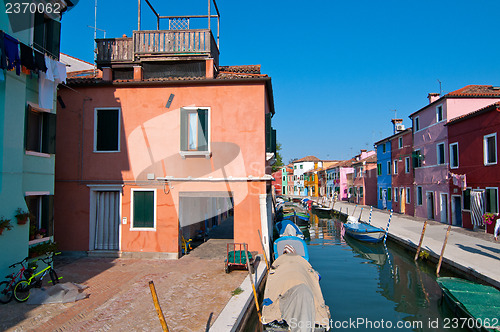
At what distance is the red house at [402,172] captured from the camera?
2734 centimetres

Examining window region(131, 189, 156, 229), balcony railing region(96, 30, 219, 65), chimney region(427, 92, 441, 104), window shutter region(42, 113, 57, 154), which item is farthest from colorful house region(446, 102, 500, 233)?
window shutter region(42, 113, 57, 154)

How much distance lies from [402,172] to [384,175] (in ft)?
15.1

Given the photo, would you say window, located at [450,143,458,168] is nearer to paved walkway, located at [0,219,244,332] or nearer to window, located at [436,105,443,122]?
window, located at [436,105,443,122]

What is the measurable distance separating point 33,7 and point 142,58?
163 inches

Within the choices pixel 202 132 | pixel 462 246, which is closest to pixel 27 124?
pixel 202 132

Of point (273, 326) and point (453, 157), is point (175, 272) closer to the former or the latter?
point (273, 326)

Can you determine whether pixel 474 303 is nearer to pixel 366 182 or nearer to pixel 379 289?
pixel 379 289

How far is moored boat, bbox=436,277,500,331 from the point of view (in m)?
7.42

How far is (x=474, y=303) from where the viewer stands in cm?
822

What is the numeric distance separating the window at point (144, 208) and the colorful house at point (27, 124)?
9.25ft

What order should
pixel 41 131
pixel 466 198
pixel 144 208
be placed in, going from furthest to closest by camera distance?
pixel 466 198
pixel 144 208
pixel 41 131

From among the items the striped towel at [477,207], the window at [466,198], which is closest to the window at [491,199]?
the striped towel at [477,207]

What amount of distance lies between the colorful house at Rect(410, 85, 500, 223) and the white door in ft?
66.8

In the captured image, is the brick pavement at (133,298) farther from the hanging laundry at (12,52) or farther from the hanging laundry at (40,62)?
the hanging laundry at (40,62)
